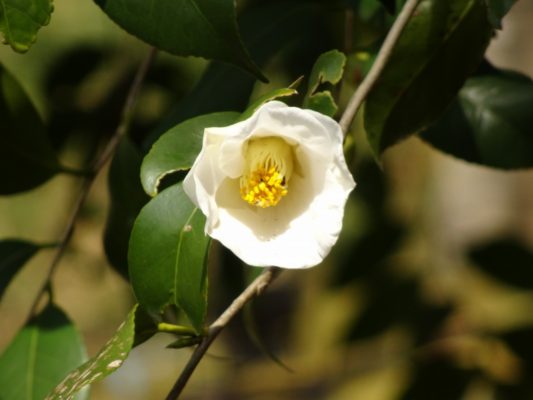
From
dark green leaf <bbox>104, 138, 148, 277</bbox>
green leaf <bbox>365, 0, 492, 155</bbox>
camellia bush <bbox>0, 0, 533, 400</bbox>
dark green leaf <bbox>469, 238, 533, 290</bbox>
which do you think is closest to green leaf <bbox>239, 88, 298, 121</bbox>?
camellia bush <bbox>0, 0, 533, 400</bbox>

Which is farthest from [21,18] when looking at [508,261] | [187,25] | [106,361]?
[508,261]

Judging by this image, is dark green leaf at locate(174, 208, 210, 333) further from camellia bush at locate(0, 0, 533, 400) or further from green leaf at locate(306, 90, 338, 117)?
green leaf at locate(306, 90, 338, 117)

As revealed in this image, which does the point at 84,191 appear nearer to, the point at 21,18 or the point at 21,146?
the point at 21,146

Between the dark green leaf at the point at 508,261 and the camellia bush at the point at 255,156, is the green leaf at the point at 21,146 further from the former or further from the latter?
the dark green leaf at the point at 508,261

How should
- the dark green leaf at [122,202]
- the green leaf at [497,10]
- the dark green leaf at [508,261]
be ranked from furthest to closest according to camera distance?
the dark green leaf at [508,261], the dark green leaf at [122,202], the green leaf at [497,10]

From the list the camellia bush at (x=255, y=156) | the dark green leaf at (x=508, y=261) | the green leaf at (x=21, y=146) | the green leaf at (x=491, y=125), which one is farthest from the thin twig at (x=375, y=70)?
the dark green leaf at (x=508, y=261)

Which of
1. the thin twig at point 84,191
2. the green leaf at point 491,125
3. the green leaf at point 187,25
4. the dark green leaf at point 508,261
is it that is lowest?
the dark green leaf at point 508,261
